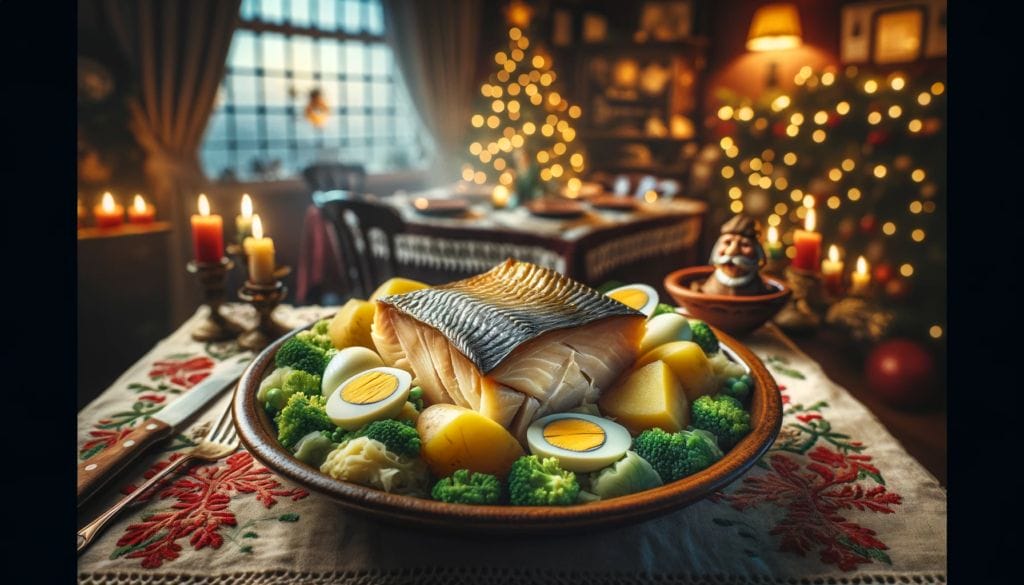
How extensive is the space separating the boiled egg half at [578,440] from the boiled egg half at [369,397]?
18cm

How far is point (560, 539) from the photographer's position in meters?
0.79

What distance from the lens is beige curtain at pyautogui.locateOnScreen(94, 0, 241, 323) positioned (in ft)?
14.0

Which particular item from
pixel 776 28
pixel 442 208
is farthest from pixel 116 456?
pixel 776 28

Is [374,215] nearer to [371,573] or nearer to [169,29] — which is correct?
[371,573]

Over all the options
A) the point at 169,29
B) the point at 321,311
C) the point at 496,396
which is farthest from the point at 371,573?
the point at 169,29

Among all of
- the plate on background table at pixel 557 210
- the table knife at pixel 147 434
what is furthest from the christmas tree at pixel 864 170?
the table knife at pixel 147 434

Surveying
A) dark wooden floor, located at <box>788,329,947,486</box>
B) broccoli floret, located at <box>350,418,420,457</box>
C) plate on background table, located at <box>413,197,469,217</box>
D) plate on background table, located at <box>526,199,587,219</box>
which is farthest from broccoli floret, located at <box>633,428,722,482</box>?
plate on background table, located at <box>413,197,469,217</box>

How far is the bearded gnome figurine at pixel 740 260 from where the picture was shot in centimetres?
149

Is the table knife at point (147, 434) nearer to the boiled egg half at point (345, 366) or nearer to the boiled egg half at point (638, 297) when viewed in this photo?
the boiled egg half at point (345, 366)

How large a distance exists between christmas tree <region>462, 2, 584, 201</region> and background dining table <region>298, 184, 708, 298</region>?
2.66 meters

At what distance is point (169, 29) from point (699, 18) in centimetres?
456

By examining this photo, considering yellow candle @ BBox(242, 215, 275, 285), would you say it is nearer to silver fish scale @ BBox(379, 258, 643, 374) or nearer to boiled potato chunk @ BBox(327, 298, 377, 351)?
boiled potato chunk @ BBox(327, 298, 377, 351)

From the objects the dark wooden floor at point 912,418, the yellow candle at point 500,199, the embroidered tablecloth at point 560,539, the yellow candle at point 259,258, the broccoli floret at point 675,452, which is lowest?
the dark wooden floor at point 912,418

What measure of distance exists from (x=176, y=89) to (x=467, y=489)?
462cm
